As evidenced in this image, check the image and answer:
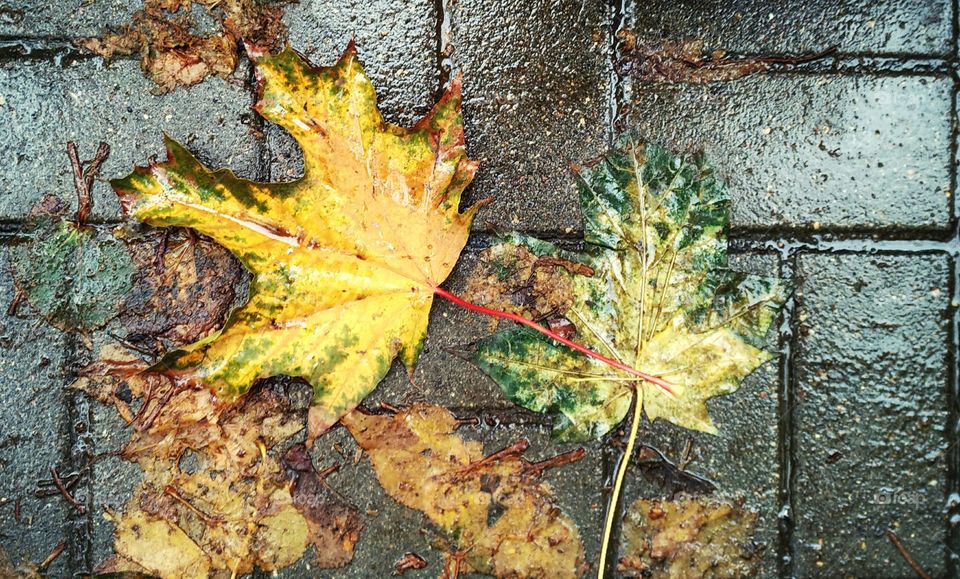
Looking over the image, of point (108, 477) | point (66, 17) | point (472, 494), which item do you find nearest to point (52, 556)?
point (108, 477)

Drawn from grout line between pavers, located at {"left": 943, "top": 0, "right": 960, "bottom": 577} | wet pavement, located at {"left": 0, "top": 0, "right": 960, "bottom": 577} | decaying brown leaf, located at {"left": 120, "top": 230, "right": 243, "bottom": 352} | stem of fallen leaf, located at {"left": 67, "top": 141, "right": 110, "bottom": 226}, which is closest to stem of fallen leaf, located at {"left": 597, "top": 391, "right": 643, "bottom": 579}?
wet pavement, located at {"left": 0, "top": 0, "right": 960, "bottom": 577}

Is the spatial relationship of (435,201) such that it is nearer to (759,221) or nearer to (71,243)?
(759,221)

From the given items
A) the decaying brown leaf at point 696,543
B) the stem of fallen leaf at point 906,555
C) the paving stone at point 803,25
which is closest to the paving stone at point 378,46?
the paving stone at point 803,25

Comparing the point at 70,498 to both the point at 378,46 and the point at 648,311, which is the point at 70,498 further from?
the point at 648,311

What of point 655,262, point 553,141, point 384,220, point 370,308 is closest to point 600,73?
point 553,141

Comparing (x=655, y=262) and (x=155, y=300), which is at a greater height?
(x=655, y=262)

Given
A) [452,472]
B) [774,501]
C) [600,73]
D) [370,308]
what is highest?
[600,73]
